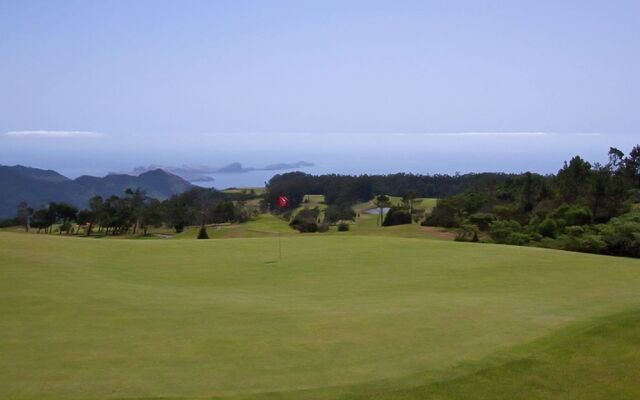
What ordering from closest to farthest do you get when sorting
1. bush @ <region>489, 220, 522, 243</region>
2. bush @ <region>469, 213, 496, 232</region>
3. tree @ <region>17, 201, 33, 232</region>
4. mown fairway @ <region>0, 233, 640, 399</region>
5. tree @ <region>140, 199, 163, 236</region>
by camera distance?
mown fairway @ <region>0, 233, 640, 399</region>, bush @ <region>489, 220, 522, 243</region>, bush @ <region>469, 213, 496, 232</region>, tree @ <region>17, 201, 33, 232</region>, tree @ <region>140, 199, 163, 236</region>

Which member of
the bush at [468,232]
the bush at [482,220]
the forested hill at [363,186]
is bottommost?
the bush at [468,232]

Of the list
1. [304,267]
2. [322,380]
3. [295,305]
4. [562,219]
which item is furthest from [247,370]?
[562,219]

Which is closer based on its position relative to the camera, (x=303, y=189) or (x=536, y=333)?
(x=536, y=333)

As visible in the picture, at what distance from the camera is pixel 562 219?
50.0 meters

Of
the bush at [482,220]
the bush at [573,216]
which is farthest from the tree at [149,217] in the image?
the bush at [573,216]

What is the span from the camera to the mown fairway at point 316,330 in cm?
883

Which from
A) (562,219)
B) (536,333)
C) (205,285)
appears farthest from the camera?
(562,219)

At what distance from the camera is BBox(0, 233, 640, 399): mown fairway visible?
348 inches

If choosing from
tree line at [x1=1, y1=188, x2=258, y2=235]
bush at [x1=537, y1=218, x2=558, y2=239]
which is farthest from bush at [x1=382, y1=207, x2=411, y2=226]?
bush at [x1=537, y1=218, x2=558, y2=239]

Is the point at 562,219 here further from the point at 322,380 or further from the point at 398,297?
the point at 322,380

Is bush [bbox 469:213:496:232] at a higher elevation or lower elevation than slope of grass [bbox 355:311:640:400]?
higher

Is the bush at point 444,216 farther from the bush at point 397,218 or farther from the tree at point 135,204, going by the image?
the tree at point 135,204

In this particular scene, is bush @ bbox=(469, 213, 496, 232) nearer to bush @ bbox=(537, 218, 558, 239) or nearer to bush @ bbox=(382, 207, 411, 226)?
bush @ bbox=(537, 218, 558, 239)

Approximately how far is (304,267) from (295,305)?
301 inches
